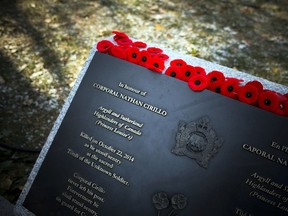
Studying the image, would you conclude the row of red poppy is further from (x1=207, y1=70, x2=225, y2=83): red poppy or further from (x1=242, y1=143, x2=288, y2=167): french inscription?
(x1=242, y1=143, x2=288, y2=167): french inscription

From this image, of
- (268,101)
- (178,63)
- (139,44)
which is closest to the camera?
(268,101)

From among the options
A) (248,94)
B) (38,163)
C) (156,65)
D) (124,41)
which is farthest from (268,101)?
(38,163)

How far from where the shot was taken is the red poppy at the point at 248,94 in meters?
1.63

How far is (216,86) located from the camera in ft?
5.75

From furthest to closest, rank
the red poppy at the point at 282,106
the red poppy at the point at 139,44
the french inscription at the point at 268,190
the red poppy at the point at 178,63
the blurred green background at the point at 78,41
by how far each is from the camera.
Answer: the blurred green background at the point at 78,41 → the red poppy at the point at 139,44 → the red poppy at the point at 178,63 → the red poppy at the point at 282,106 → the french inscription at the point at 268,190

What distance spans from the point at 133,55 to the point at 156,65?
8.7 inches

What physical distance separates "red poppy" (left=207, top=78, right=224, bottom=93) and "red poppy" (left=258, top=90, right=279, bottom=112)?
0.79 ft

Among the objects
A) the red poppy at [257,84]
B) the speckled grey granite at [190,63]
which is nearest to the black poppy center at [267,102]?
the red poppy at [257,84]

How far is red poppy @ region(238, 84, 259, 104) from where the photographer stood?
64.1 inches

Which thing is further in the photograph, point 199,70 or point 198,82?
point 199,70

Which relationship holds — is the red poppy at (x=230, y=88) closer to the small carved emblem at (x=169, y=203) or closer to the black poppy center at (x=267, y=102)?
the black poppy center at (x=267, y=102)

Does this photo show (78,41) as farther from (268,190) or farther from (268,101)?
(268,190)

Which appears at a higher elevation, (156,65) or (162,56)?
(162,56)

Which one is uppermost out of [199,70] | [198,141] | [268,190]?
[199,70]
